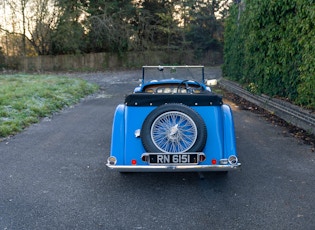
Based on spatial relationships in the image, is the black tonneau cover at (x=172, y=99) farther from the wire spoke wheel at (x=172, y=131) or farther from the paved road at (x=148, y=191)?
the paved road at (x=148, y=191)

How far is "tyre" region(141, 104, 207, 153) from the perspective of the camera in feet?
13.1

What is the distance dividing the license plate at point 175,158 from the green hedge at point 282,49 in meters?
3.63

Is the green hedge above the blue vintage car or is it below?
above

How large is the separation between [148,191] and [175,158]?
528mm

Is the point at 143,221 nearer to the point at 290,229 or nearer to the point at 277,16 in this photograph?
the point at 290,229

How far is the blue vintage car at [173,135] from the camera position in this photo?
12.9 ft

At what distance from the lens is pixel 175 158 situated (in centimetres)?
391

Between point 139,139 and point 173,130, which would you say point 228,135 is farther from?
point 139,139

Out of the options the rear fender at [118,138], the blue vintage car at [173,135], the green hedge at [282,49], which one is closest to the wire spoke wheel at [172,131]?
the blue vintage car at [173,135]

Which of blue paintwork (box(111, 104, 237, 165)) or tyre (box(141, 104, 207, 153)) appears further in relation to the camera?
→ blue paintwork (box(111, 104, 237, 165))

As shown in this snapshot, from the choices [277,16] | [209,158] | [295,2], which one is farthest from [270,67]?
[209,158]

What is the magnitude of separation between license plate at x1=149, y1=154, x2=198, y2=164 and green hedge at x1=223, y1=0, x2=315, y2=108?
3.63 meters

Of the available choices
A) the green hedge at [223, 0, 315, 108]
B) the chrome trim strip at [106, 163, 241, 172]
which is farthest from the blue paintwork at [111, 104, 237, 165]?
the green hedge at [223, 0, 315, 108]

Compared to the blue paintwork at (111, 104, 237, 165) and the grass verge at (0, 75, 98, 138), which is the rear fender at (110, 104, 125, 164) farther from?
the grass verge at (0, 75, 98, 138)
